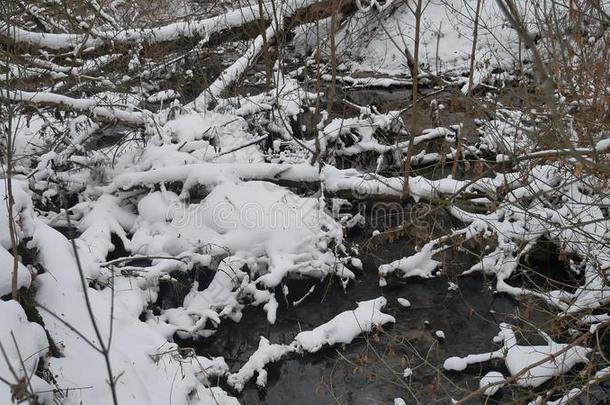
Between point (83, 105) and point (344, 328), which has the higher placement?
point (83, 105)

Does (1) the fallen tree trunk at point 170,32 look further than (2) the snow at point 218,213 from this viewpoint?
Yes

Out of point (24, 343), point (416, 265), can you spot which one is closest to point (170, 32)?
point (416, 265)

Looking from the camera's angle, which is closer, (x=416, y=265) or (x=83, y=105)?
(x=416, y=265)

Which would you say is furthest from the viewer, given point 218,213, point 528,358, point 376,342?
point 218,213

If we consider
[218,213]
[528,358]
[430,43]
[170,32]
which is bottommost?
[528,358]

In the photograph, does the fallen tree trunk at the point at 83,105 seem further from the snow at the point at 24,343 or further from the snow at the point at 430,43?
the snow at the point at 430,43

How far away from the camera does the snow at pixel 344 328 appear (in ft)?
15.2

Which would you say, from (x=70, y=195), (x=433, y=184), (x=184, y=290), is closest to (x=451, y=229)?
(x=433, y=184)

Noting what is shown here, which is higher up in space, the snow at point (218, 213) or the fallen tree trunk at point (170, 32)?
the fallen tree trunk at point (170, 32)

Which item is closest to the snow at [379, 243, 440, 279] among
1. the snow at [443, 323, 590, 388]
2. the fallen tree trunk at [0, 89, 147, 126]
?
the snow at [443, 323, 590, 388]

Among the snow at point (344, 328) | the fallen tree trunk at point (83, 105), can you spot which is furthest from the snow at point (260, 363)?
the fallen tree trunk at point (83, 105)

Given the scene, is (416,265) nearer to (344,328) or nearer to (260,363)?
(344,328)

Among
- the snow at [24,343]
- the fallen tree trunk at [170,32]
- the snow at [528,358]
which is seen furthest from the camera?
the fallen tree trunk at [170,32]

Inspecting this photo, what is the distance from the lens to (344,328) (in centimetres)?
472
